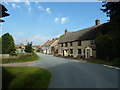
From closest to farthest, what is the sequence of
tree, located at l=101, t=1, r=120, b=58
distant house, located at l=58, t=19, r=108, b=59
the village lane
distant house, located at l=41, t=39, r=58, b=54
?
the village lane → tree, located at l=101, t=1, r=120, b=58 → distant house, located at l=58, t=19, r=108, b=59 → distant house, located at l=41, t=39, r=58, b=54

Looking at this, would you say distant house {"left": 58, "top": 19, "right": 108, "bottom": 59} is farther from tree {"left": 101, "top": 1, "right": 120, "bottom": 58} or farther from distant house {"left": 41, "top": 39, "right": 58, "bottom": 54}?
distant house {"left": 41, "top": 39, "right": 58, "bottom": 54}

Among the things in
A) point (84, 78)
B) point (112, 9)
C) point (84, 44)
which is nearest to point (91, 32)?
point (84, 44)

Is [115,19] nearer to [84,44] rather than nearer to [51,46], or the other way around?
[84,44]

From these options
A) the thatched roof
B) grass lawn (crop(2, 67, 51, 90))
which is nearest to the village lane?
grass lawn (crop(2, 67, 51, 90))

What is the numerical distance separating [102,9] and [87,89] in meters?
15.8

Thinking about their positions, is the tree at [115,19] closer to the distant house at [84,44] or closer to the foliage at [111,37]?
the foliage at [111,37]

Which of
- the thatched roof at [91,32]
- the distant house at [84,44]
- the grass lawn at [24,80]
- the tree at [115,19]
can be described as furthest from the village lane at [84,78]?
the thatched roof at [91,32]

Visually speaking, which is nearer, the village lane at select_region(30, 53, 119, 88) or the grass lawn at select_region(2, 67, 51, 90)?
the grass lawn at select_region(2, 67, 51, 90)

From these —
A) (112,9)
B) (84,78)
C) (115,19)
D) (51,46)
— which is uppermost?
(112,9)

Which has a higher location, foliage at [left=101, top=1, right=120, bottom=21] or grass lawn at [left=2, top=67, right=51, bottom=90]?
foliage at [left=101, top=1, right=120, bottom=21]

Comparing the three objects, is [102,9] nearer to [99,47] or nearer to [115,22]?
[115,22]

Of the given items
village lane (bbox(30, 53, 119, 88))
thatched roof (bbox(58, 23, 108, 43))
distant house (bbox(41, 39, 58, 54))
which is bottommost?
village lane (bbox(30, 53, 119, 88))

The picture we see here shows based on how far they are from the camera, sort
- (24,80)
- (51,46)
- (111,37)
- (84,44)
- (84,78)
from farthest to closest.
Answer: (51,46) < (84,44) < (111,37) < (84,78) < (24,80)

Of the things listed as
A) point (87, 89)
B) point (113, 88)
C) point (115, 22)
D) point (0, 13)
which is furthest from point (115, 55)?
point (0, 13)
